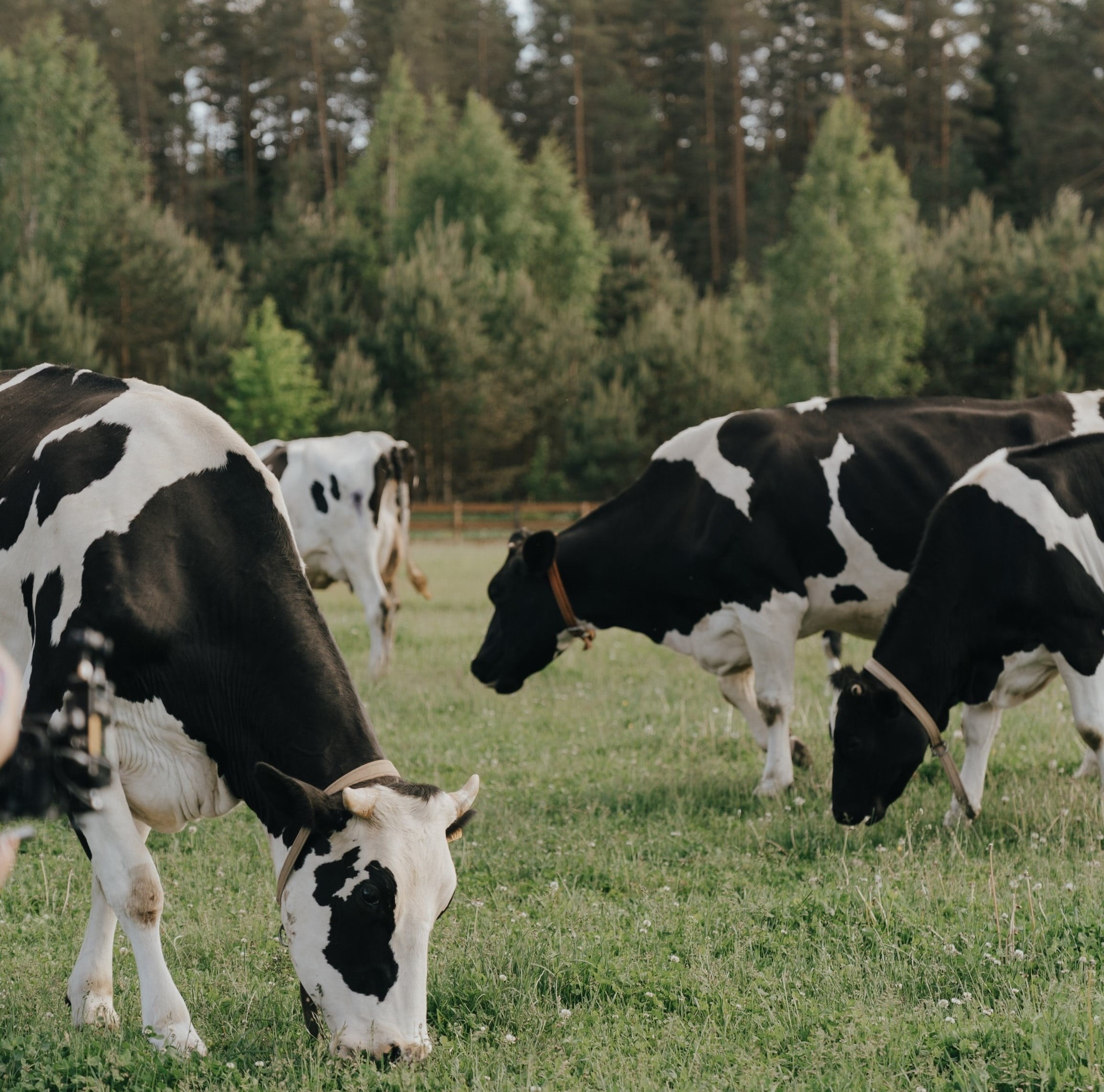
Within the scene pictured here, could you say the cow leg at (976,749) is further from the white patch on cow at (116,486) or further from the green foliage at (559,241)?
the green foliage at (559,241)

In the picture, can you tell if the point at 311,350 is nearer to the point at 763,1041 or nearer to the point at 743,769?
the point at 743,769

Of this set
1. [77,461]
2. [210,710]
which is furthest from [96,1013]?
[77,461]

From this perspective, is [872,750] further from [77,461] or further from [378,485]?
[378,485]

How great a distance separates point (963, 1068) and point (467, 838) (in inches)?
136

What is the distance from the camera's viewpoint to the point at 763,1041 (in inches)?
160

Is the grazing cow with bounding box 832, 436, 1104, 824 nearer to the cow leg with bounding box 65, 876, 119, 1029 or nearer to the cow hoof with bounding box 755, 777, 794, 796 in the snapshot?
the cow hoof with bounding box 755, 777, 794, 796

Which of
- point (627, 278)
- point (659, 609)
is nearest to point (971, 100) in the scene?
point (627, 278)

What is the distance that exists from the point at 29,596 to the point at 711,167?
6291cm

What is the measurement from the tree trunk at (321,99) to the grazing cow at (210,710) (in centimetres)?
5584

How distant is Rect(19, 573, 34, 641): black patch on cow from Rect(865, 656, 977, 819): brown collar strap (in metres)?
4.01

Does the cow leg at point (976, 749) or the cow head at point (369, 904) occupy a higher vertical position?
the cow head at point (369, 904)

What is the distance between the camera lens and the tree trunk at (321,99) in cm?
5778

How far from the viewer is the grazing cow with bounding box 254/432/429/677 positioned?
45.4 ft

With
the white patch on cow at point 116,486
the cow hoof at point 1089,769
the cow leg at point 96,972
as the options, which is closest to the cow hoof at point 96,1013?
the cow leg at point 96,972
